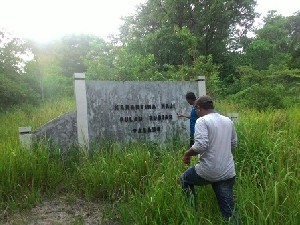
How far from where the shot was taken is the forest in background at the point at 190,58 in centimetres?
1277

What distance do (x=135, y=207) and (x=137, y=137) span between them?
3278 mm

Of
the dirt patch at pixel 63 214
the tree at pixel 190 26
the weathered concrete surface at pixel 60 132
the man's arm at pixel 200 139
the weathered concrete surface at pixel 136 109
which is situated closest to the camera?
the man's arm at pixel 200 139

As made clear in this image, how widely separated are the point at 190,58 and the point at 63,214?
42.9 feet

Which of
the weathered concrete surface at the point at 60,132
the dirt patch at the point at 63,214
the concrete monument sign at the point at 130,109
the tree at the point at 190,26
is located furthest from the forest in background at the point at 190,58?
the dirt patch at the point at 63,214

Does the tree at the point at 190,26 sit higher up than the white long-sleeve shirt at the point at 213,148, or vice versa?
the tree at the point at 190,26

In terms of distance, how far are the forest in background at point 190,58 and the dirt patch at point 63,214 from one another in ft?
25.2

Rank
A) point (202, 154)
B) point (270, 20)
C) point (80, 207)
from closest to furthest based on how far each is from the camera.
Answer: point (202, 154)
point (80, 207)
point (270, 20)

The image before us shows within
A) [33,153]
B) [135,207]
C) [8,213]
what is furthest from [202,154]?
[33,153]

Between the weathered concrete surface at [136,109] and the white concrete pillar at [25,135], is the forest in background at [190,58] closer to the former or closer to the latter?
the weathered concrete surface at [136,109]

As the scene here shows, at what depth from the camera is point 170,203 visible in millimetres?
3859

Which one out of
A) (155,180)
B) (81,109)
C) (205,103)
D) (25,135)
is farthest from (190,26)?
(205,103)

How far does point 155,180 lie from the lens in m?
4.69

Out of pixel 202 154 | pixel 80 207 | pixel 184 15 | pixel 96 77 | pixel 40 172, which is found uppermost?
pixel 184 15

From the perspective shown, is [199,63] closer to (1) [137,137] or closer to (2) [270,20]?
(1) [137,137]
